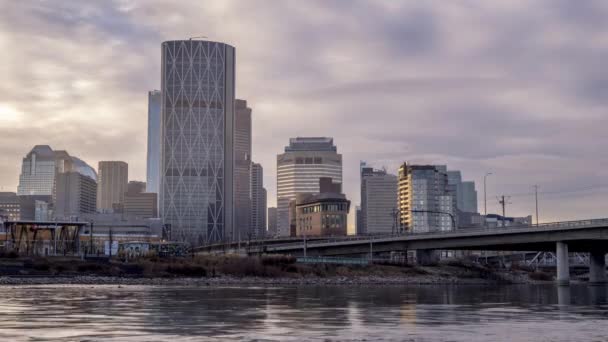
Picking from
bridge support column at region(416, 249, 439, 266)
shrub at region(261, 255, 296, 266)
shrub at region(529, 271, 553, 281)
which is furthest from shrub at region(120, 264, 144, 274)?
shrub at region(529, 271, 553, 281)

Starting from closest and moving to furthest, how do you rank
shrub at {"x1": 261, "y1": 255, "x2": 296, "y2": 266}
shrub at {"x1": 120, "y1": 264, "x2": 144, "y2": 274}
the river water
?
the river water
shrub at {"x1": 120, "y1": 264, "x2": 144, "y2": 274}
shrub at {"x1": 261, "y1": 255, "x2": 296, "y2": 266}

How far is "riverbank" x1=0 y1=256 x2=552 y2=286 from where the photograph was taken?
4326 inches

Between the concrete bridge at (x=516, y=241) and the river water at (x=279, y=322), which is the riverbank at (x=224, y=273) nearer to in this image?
the concrete bridge at (x=516, y=241)

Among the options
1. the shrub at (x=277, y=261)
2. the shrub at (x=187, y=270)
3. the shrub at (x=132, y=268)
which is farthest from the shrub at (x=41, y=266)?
the shrub at (x=277, y=261)

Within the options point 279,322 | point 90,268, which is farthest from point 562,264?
point 279,322

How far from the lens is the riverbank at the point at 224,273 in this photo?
4326 inches

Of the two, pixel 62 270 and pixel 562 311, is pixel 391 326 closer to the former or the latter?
pixel 562 311

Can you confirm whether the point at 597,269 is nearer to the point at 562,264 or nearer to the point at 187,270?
the point at 562,264

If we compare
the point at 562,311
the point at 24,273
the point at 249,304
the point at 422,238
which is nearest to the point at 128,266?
the point at 24,273

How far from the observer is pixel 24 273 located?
113m

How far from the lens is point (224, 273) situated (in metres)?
135

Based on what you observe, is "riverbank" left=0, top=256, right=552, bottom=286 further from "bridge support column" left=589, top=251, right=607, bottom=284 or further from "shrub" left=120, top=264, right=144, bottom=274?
"bridge support column" left=589, top=251, right=607, bottom=284

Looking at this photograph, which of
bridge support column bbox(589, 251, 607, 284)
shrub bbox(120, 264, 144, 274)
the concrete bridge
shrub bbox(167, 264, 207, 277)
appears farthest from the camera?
bridge support column bbox(589, 251, 607, 284)

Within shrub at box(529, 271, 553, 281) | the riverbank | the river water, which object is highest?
the riverbank
